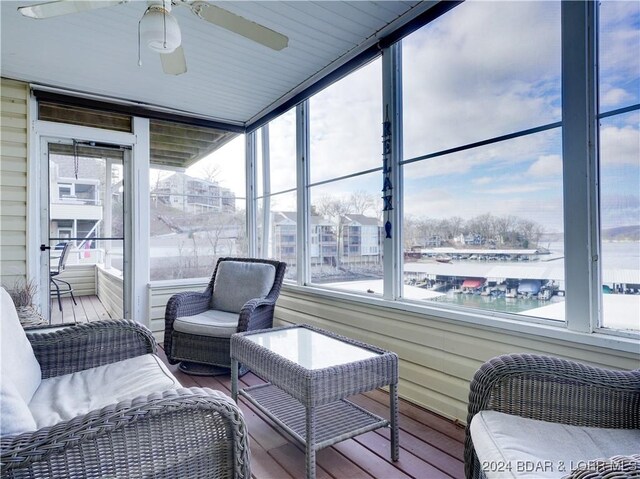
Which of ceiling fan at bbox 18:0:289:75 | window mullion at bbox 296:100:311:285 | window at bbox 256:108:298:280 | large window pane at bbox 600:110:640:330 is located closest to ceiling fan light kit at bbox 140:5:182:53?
ceiling fan at bbox 18:0:289:75

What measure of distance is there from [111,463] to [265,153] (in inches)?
163

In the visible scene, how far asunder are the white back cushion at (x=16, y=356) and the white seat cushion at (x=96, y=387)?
0.22 ft

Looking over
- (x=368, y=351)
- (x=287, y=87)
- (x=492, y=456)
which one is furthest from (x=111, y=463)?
(x=287, y=87)

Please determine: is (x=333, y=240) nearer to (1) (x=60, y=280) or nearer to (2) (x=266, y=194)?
(2) (x=266, y=194)

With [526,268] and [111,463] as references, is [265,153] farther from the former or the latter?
[111,463]

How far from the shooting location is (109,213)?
13.7 ft

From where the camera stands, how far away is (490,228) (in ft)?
7.38

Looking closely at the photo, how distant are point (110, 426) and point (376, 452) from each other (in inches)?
58.4

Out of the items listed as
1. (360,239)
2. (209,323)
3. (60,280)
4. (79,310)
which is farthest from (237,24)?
(79,310)

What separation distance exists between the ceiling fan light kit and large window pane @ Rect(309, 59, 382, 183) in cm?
175

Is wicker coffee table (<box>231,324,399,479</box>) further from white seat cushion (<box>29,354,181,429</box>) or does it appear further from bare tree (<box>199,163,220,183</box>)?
bare tree (<box>199,163,220,183</box>)

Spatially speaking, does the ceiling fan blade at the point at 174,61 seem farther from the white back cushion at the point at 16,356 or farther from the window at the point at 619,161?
the window at the point at 619,161

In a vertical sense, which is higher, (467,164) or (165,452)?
(467,164)

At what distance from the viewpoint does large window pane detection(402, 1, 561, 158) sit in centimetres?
199
